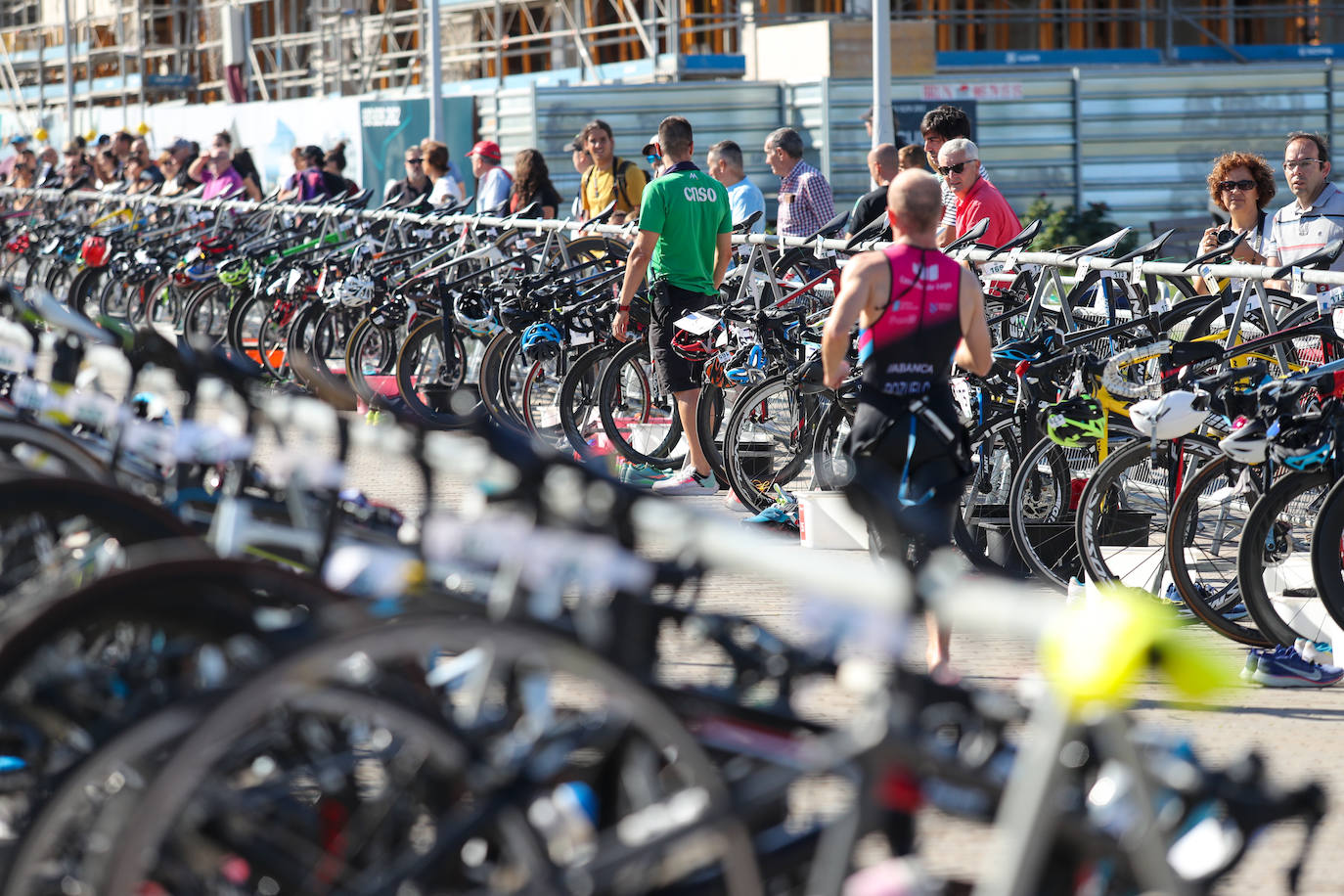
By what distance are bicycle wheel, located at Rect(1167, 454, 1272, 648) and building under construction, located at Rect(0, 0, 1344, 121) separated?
20.8 meters

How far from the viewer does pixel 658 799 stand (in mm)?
2557

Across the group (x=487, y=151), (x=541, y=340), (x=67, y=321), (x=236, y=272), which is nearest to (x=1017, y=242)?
(x=541, y=340)

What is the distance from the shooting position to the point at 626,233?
1046 cm

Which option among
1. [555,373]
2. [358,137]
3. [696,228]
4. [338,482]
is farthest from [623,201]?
[358,137]

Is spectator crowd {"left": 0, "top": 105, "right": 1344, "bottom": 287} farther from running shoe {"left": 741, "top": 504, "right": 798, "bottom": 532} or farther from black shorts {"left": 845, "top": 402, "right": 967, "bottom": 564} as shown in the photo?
running shoe {"left": 741, "top": 504, "right": 798, "bottom": 532}

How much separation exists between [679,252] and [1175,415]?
335 cm

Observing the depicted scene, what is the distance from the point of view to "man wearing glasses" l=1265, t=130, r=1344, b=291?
8.10 m

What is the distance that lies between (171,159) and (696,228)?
1323 centimetres

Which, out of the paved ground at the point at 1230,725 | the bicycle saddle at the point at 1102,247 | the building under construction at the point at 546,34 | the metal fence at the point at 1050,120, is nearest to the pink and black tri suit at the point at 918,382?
the paved ground at the point at 1230,725

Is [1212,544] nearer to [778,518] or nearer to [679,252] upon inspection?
[778,518]

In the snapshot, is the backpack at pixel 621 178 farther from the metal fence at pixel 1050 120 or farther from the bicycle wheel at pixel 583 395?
the metal fence at pixel 1050 120

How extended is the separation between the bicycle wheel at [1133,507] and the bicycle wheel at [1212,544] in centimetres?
11

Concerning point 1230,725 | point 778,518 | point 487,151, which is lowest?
point 1230,725

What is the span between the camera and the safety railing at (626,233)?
6.52 metres
